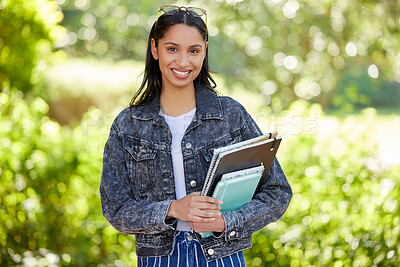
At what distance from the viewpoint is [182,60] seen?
1.70 m

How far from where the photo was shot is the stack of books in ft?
4.92

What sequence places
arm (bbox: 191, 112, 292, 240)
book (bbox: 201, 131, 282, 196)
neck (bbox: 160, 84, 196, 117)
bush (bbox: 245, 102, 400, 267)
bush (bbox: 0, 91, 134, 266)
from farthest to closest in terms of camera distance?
bush (bbox: 0, 91, 134, 266)
bush (bbox: 245, 102, 400, 267)
neck (bbox: 160, 84, 196, 117)
arm (bbox: 191, 112, 292, 240)
book (bbox: 201, 131, 282, 196)

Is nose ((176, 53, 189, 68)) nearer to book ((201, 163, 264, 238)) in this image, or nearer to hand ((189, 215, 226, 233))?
book ((201, 163, 264, 238))

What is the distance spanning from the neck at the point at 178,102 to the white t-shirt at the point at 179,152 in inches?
1.0

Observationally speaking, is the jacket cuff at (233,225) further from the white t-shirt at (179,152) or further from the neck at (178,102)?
the neck at (178,102)

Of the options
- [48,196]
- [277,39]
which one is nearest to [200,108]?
[48,196]

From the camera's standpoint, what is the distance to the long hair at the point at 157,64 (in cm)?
173

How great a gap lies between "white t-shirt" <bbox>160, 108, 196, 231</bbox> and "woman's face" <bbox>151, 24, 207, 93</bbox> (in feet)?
0.42

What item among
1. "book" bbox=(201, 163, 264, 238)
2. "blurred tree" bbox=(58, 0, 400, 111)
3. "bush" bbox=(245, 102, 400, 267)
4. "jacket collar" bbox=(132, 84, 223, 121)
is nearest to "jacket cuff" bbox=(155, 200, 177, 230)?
"book" bbox=(201, 163, 264, 238)

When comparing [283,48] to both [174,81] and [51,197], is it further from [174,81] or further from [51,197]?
[174,81]

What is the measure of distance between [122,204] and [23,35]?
10.8 feet

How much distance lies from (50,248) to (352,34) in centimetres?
622

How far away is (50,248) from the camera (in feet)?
11.2

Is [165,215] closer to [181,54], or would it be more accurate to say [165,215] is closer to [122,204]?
[122,204]
